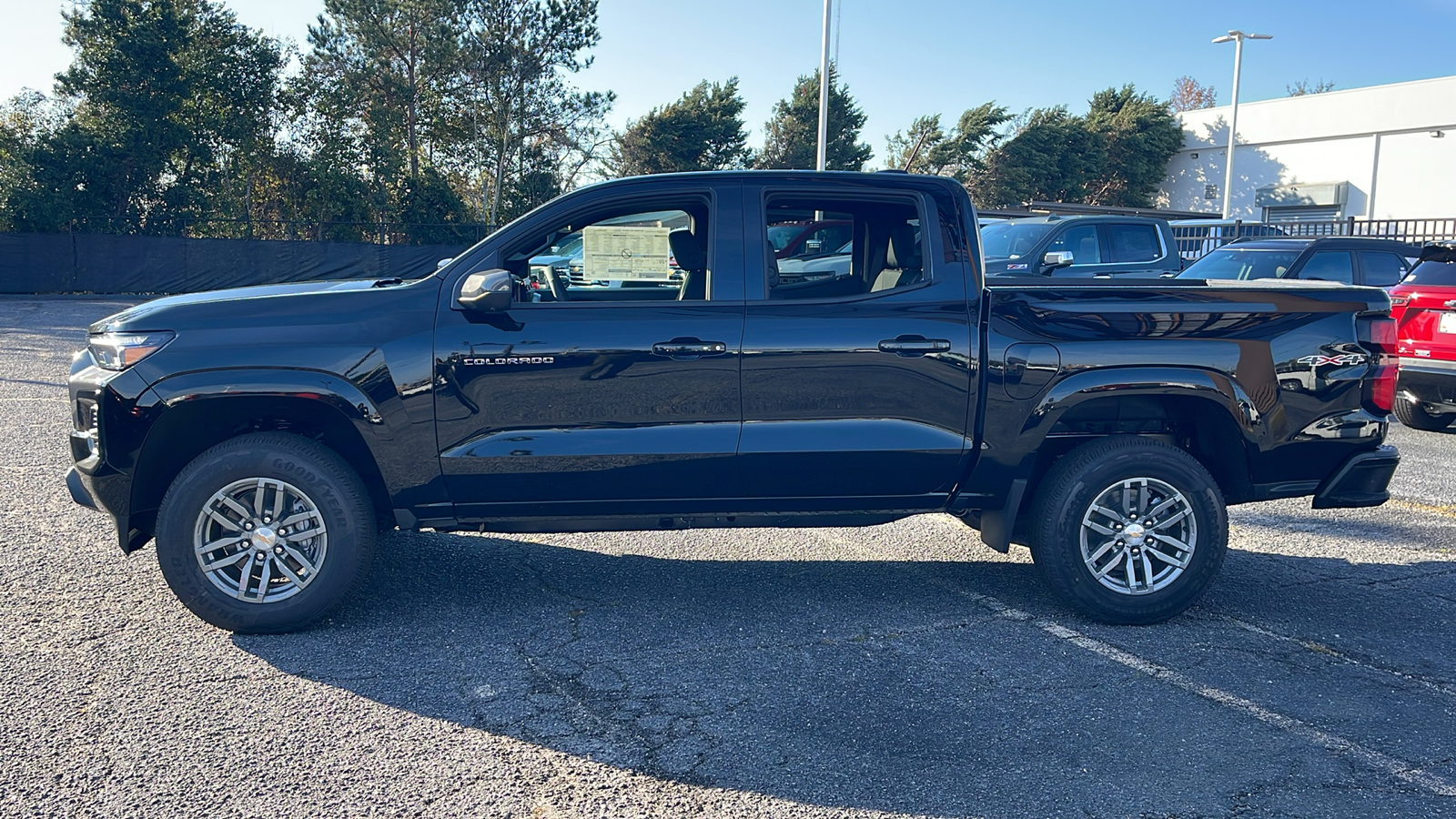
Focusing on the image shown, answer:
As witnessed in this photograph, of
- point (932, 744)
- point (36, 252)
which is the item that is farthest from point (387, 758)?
point (36, 252)

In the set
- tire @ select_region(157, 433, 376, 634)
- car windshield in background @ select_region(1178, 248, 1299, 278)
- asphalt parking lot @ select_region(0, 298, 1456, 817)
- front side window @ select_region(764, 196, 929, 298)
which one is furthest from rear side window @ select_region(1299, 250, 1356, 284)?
tire @ select_region(157, 433, 376, 634)

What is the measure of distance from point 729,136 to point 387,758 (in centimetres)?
4816

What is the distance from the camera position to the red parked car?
8.67 meters

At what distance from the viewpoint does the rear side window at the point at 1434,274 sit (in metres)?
8.88

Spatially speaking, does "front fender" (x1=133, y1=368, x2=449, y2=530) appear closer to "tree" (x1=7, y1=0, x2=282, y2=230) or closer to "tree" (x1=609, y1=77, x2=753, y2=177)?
"tree" (x1=7, y1=0, x2=282, y2=230)

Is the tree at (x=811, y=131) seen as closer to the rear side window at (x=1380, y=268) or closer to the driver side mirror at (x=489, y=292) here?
the rear side window at (x=1380, y=268)

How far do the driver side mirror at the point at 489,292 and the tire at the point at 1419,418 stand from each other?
898cm

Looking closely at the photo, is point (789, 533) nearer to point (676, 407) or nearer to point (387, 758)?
point (676, 407)

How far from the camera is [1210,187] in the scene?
170 feet

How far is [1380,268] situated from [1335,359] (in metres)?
9.25

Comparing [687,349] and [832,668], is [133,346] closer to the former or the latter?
[687,349]

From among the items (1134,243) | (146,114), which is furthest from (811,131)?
(1134,243)

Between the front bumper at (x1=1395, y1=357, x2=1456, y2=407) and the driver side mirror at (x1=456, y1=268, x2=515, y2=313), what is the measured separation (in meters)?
7.65

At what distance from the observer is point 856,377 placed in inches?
177
